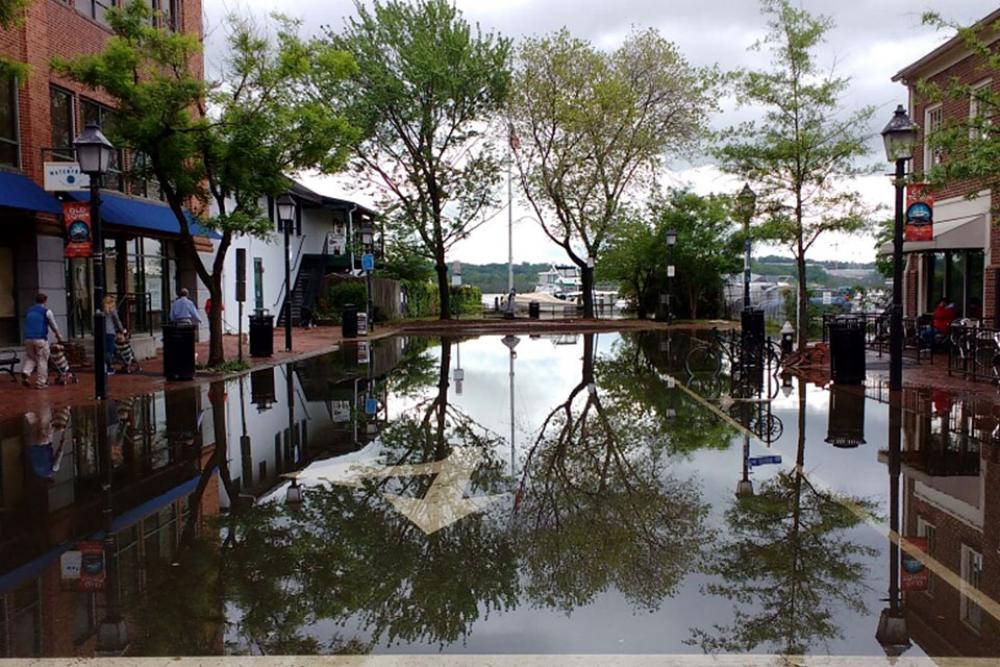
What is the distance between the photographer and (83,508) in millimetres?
7672

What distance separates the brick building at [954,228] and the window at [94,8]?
19.9 m

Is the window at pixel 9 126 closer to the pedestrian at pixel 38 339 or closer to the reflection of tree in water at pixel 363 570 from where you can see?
Result: the pedestrian at pixel 38 339

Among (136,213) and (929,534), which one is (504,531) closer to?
(929,534)

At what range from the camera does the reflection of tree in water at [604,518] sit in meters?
5.74

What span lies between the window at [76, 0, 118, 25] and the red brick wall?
0.27m

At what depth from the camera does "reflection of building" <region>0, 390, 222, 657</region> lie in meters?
5.14

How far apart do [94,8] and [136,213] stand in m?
5.33

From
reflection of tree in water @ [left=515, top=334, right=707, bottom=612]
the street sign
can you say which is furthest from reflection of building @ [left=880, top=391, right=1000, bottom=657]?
reflection of tree in water @ [left=515, top=334, right=707, bottom=612]

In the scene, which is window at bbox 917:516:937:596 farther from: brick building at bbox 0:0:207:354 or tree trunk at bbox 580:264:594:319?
tree trunk at bbox 580:264:594:319

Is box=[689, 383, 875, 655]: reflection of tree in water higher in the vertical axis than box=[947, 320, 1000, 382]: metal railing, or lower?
lower

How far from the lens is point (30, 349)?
16188 millimetres

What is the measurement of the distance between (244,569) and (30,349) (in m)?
12.6

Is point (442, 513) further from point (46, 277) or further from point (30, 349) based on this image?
point (46, 277)

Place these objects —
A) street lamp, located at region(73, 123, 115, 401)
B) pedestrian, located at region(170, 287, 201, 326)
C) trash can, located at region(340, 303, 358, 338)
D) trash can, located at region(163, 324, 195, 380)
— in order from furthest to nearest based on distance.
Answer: trash can, located at region(340, 303, 358, 338) → pedestrian, located at region(170, 287, 201, 326) → trash can, located at region(163, 324, 195, 380) → street lamp, located at region(73, 123, 115, 401)
